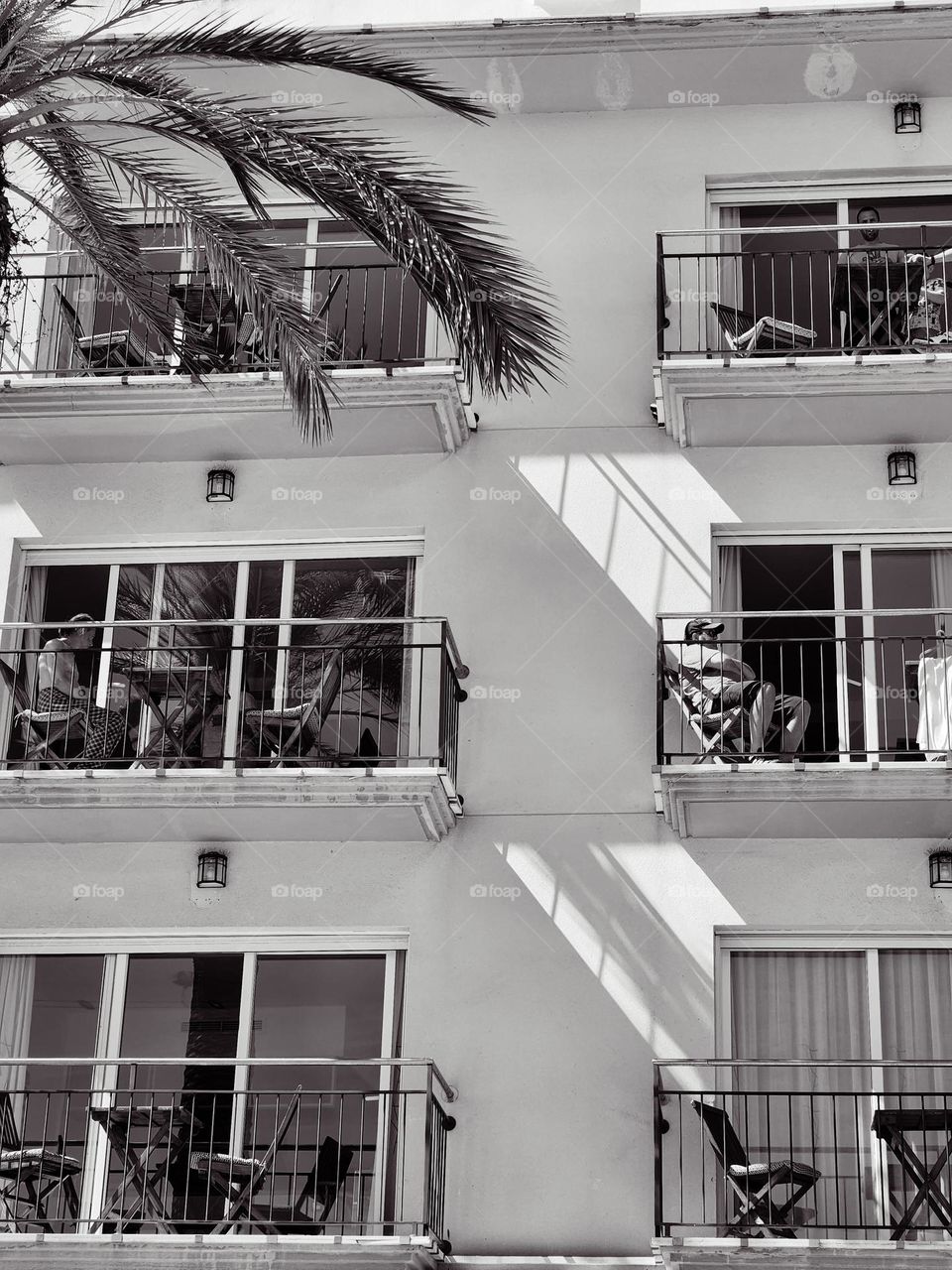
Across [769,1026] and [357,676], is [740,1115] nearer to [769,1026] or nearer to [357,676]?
[769,1026]

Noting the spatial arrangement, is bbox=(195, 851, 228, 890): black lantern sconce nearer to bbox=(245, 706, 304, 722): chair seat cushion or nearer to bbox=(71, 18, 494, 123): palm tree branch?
bbox=(245, 706, 304, 722): chair seat cushion

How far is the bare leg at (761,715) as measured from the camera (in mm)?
13008

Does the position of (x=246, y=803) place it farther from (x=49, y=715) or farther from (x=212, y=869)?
(x=49, y=715)

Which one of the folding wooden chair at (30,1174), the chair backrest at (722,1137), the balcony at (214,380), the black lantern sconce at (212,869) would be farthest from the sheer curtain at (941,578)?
the folding wooden chair at (30,1174)

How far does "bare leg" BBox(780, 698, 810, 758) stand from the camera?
13.0 m

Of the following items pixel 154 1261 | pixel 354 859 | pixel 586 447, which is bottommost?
pixel 154 1261

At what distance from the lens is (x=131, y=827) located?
1352 centimetres

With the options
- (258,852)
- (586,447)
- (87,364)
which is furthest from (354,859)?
(87,364)

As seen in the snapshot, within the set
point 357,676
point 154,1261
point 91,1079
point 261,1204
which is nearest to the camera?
point 154,1261

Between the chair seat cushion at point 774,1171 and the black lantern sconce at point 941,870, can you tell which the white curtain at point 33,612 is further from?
the black lantern sconce at point 941,870

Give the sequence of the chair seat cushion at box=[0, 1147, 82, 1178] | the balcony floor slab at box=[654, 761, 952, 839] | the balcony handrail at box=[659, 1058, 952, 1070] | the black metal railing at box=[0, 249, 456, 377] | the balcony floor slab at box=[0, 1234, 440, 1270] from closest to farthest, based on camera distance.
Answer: the balcony floor slab at box=[0, 1234, 440, 1270] < the balcony handrail at box=[659, 1058, 952, 1070] < the chair seat cushion at box=[0, 1147, 82, 1178] < the balcony floor slab at box=[654, 761, 952, 839] < the black metal railing at box=[0, 249, 456, 377]

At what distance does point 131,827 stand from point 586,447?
468cm

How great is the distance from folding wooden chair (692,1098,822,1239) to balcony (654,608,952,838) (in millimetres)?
2159

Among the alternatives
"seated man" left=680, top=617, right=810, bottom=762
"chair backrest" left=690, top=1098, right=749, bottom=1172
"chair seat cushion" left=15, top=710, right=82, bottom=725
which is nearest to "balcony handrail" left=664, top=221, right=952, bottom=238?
"seated man" left=680, top=617, right=810, bottom=762
